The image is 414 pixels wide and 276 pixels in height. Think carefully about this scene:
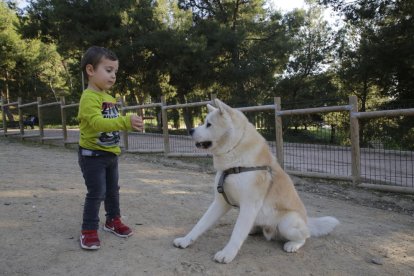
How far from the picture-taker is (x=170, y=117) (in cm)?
1189

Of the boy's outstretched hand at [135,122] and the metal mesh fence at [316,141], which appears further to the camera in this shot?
the metal mesh fence at [316,141]

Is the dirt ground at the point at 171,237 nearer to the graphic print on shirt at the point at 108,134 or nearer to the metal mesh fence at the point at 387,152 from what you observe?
the graphic print on shirt at the point at 108,134

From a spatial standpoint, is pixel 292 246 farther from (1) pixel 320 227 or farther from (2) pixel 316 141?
(2) pixel 316 141

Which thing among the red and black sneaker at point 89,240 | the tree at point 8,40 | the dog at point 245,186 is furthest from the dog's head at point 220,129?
the tree at point 8,40

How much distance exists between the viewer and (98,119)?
2.93 metres

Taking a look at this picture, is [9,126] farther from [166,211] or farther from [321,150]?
[166,211]

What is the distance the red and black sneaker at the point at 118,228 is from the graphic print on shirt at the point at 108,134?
807mm

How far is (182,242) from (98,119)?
125cm

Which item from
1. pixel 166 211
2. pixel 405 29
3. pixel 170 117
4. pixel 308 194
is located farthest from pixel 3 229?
pixel 405 29

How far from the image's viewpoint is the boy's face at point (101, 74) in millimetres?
3109

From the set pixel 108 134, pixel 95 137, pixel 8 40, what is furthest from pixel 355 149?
pixel 8 40

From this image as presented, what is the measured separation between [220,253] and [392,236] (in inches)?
80.8

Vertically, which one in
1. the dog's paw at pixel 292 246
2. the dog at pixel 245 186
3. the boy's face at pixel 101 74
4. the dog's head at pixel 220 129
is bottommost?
the dog's paw at pixel 292 246

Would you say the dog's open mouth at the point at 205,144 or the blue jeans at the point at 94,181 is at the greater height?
the dog's open mouth at the point at 205,144
